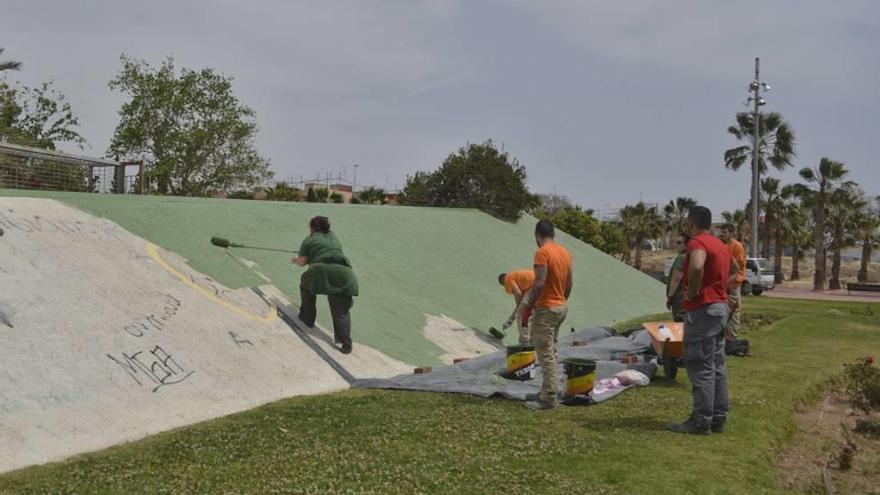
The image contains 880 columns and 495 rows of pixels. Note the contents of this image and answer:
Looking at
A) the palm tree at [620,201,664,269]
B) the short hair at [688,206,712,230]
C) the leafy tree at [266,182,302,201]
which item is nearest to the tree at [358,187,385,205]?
the leafy tree at [266,182,302,201]

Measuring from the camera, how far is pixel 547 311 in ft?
24.8

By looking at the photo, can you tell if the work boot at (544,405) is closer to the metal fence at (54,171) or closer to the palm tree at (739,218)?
the metal fence at (54,171)

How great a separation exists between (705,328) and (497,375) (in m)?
3.43

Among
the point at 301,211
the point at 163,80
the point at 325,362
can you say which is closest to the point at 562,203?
the point at 163,80

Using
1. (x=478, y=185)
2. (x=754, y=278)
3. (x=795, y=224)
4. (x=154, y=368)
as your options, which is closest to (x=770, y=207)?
(x=795, y=224)

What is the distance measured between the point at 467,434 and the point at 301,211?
988cm

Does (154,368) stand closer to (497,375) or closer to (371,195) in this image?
(497,375)

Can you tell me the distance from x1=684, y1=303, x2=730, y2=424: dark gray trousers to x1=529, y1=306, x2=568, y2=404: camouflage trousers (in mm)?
1362

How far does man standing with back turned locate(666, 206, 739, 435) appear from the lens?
6.63m

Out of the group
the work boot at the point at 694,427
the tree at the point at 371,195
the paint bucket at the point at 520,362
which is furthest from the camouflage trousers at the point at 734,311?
the tree at the point at 371,195

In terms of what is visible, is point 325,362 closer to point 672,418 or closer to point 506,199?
point 672,418

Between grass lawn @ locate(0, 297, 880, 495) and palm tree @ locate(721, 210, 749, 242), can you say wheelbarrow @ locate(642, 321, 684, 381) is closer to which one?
grass lawn @ locate(0, 297, 880, 495)

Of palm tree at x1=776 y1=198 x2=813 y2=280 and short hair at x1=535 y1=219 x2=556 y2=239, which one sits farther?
palm tree at x1=776 y1=198 x2=813 y2=280

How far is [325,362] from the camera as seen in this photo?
9.44 meters
